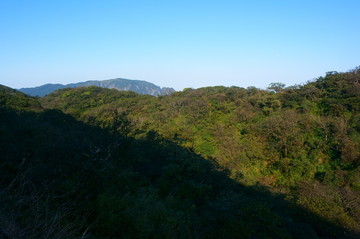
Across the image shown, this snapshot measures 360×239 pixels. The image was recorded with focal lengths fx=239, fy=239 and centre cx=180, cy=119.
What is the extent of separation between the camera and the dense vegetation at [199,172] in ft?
19.4

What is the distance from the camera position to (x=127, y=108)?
25250 mm

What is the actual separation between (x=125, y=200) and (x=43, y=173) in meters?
2.55

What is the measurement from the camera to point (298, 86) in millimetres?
21172

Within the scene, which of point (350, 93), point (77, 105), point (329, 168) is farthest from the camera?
point (77, 105)

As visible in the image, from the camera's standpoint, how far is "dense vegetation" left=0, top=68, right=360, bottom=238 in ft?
19.4

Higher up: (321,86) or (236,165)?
(321,86)

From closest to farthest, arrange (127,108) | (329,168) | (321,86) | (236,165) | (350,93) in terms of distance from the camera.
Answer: (329,168) < (236,165) < (350,93) < (321,86) < (127,108)

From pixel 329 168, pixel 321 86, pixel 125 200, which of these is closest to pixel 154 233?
pixel 125 200

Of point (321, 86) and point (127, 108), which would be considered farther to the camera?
point (127, 108)

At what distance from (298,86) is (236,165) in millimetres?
12002

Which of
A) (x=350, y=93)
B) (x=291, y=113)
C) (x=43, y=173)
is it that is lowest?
(x=43, y=173)

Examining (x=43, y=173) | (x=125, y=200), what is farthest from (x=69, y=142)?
(x=125, y=200)

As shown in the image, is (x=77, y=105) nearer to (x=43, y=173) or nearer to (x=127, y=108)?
(x=127, y=108)

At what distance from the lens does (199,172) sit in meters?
10.2
